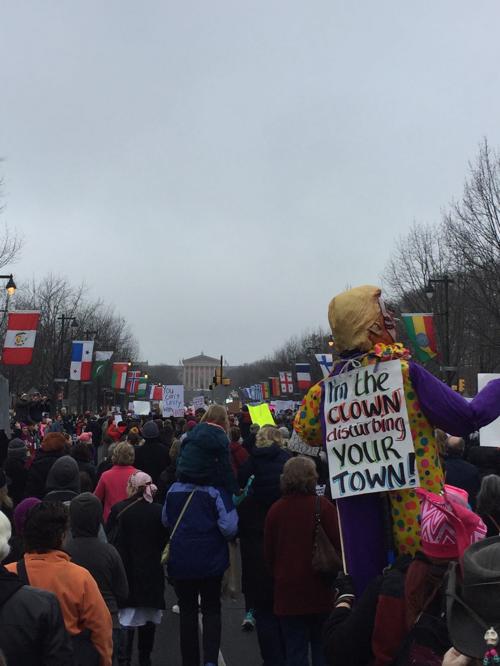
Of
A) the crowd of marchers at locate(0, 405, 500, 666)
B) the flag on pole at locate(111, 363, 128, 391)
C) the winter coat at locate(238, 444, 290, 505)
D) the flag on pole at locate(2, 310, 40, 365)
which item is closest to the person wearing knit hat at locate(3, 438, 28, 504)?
the crowd of marchers at locate(0, 405, 500, 666)

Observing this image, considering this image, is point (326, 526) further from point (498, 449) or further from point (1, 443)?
point (1, 443)

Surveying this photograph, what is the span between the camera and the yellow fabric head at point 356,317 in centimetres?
471

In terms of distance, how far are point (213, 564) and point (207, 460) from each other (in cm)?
79

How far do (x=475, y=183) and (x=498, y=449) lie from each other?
64.6 feet

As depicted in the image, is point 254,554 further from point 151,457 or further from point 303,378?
point 303,378

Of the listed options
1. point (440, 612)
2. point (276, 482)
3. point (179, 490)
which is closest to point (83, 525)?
point (179, 490)

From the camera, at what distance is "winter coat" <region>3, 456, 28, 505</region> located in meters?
10.3

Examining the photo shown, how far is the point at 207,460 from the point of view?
21.6 feet

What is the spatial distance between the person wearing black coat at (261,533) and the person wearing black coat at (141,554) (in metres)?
0.72

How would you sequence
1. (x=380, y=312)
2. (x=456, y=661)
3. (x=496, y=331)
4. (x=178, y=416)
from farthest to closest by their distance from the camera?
(x=496, y=331), (x=178, y=416), (x=380, y=312), (x=456, y=661)

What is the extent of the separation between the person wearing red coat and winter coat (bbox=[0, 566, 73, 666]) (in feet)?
8.27

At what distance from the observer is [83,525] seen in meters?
5.55

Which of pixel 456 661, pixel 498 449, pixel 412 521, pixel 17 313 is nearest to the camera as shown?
pixel 456 661

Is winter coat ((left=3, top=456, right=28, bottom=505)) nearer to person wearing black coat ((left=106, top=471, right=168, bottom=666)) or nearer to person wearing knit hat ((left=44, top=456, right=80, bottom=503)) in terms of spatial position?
person wearing knit hat ((left=44, top=456, right=80, bottom=503))
